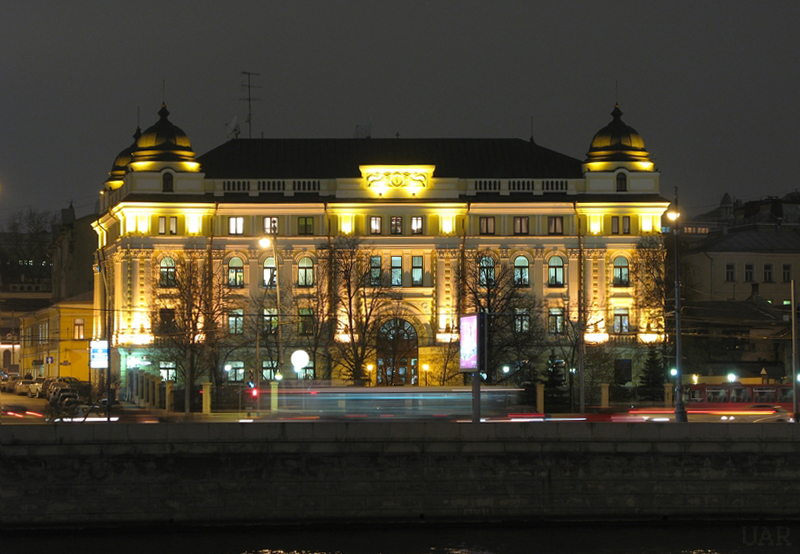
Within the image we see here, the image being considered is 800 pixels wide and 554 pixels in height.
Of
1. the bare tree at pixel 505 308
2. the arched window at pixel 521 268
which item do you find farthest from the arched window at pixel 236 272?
the arched window at pixel 521 268

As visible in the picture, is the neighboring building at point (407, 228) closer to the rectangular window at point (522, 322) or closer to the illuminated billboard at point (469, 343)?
the rectangular window at point (522, 322)

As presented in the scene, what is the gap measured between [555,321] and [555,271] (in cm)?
395

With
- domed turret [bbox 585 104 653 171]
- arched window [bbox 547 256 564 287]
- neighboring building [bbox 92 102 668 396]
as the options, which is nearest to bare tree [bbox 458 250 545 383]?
neighboring building [bbox 92 102 668 396]

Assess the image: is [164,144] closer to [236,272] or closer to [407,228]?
[236,272]

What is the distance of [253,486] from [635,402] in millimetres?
46685

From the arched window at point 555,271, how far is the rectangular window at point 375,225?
41.0ft

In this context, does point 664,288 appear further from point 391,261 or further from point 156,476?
point 156,476

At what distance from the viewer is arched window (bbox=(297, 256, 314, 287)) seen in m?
122

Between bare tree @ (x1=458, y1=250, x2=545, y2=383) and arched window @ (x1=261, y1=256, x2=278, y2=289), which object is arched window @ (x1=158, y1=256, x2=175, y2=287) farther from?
bare tree @ (x1=458, y1=250, x2=545, y2=383)

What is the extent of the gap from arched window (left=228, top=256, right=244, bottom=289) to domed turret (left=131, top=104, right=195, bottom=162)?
801 centimetres

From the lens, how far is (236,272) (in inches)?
4811

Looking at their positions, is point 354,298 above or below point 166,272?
below

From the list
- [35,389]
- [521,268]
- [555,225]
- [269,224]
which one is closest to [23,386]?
[35,389]

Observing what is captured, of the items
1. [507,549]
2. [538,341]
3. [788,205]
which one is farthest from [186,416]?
[788,205]
